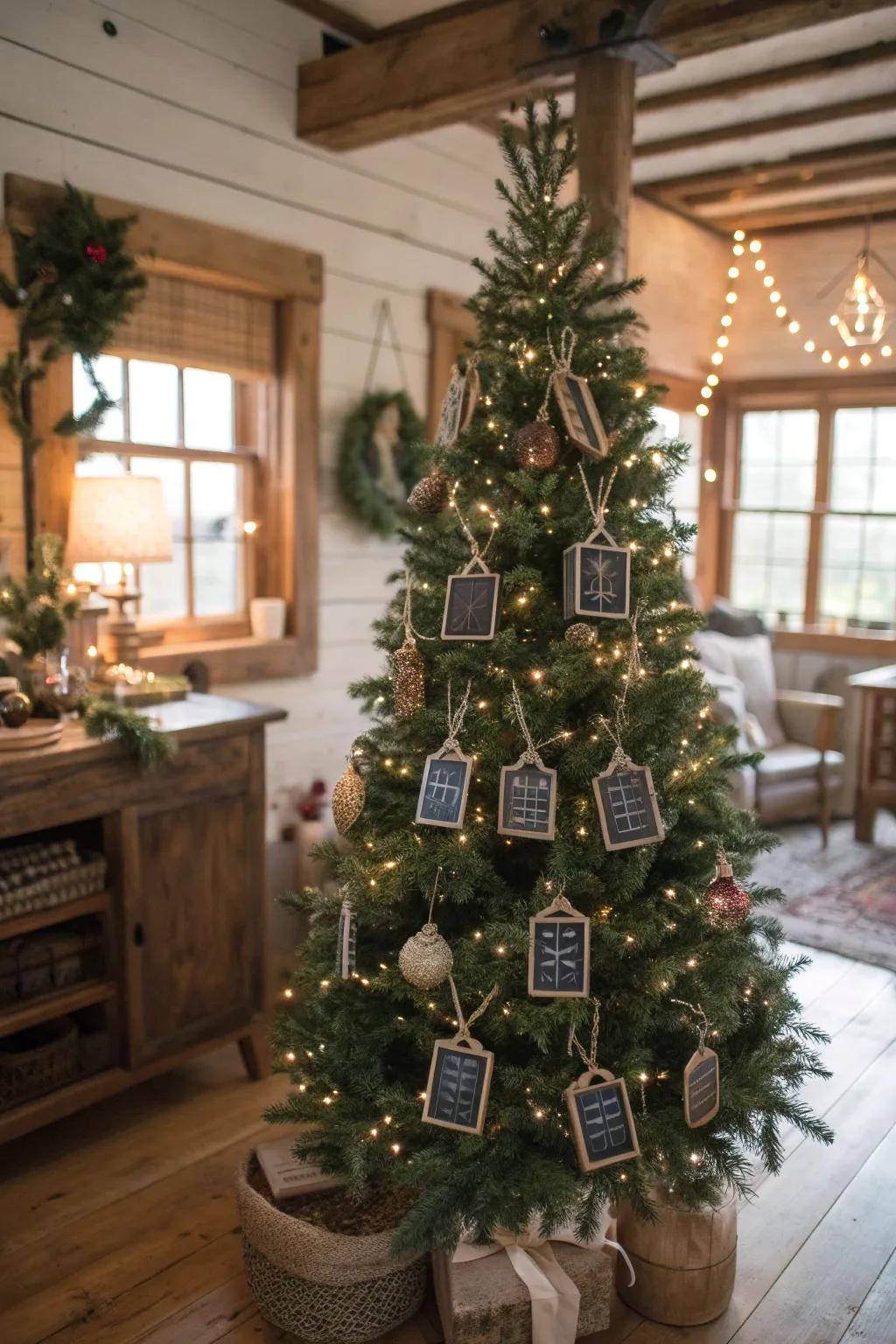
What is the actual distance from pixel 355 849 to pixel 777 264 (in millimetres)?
5087

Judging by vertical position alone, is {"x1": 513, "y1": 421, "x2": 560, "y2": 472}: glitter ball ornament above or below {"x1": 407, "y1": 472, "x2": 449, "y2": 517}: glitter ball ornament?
above

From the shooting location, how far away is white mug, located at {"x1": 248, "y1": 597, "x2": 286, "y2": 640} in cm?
359

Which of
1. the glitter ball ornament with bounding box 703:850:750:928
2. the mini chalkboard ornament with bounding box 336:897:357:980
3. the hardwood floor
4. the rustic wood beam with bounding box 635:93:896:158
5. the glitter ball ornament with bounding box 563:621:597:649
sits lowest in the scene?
the hardwood floor

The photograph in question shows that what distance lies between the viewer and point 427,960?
189 centimetres

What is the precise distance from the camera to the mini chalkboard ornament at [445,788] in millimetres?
1880

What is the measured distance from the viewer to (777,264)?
6051 millimetres

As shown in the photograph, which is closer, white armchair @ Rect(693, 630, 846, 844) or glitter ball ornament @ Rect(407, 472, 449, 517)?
glitter ball ornament @ Rect(407, 472, 449, 517)

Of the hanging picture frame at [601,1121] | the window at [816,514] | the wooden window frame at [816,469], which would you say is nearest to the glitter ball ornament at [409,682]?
the hanging picture frame at [601,1121]

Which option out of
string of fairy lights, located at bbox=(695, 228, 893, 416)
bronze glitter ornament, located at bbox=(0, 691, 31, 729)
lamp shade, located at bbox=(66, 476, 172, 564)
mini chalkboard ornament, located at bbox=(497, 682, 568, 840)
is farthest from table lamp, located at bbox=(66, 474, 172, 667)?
string of fairy lights, located at bbox=(695, 228, 893, 416)

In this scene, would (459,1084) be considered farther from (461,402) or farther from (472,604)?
(461,402)

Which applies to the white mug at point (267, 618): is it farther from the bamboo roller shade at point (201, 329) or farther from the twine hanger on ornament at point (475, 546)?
the twine hanger on ornament at point (475, 546)

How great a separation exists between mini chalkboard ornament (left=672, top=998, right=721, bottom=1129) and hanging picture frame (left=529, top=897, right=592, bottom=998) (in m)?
0.24

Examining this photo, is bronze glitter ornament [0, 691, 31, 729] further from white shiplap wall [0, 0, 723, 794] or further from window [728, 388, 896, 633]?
window [728, 388, 896, 633]

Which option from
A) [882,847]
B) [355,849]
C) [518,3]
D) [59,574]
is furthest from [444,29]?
[882,847]
